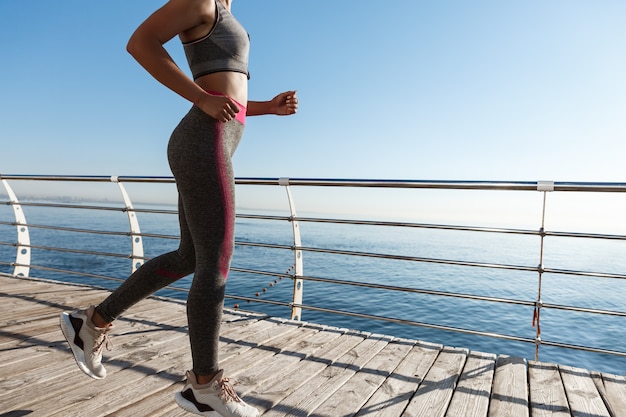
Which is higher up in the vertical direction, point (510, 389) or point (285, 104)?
point (285, 104)

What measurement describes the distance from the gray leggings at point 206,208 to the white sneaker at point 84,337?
0.45 m

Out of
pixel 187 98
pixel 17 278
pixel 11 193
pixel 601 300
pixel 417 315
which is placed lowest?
pixel 601 300

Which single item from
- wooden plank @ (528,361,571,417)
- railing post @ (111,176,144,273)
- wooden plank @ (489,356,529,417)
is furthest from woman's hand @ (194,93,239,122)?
railing post @ (111,176,144,273)

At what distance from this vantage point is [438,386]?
1684mm

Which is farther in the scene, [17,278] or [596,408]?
[17,278]

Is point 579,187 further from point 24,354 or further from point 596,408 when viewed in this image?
point 24,354

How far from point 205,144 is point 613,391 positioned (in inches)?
77.6

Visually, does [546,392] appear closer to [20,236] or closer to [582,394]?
[582,394]

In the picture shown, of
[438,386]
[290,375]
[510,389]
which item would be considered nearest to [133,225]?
[290,375]

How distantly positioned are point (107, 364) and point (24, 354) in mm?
437

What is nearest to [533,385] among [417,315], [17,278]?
[17,278]

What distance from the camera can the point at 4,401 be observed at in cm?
138

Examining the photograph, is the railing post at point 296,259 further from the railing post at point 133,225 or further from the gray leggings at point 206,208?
the gray leggings at point 206,208

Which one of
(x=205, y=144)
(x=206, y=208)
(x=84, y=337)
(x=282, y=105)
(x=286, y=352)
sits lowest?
(x=286, y=352)
